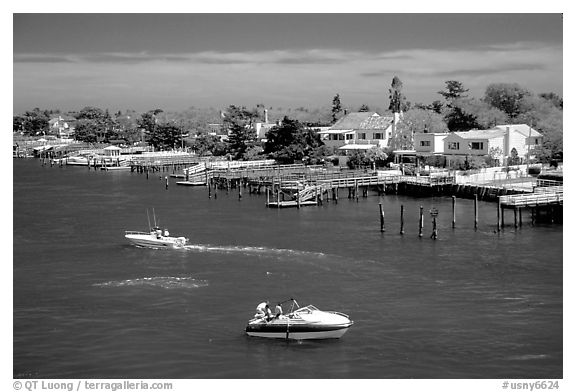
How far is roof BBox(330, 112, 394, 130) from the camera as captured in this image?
2001 inches

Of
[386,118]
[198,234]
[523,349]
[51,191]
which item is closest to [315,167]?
[386,118]

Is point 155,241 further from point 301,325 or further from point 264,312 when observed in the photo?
point 301,325

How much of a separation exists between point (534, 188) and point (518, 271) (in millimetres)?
11325

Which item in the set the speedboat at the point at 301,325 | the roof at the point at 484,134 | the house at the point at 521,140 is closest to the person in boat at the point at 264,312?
the speedboat at the point at 301,325

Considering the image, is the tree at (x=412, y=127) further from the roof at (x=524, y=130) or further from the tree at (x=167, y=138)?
the tree at (x=167, y=138)

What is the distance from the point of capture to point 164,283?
18.8 m

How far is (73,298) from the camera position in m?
17.7

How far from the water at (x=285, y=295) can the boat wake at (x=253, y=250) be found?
0.19 ft

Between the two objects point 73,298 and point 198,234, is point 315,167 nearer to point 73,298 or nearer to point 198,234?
point 198,234

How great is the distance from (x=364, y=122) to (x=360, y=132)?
1153mm

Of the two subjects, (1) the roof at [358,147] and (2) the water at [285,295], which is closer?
(2) the water at [285,295]

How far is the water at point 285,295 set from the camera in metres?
13.9

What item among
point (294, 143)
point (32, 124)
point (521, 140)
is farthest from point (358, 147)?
point (32, 124)

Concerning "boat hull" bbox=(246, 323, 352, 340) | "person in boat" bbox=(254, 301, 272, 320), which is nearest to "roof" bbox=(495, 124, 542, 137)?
"boat hull" bbox=(246, 323, 352, 340)
